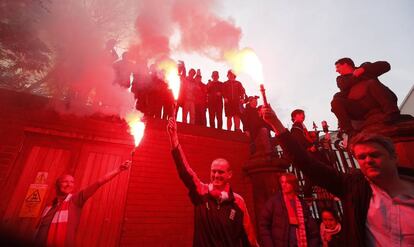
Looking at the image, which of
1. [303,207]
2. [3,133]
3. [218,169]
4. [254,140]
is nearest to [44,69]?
[3,133]

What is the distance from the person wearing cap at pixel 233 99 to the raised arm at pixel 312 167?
5321 millimetres

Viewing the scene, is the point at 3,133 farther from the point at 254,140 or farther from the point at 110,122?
the point at 254,140

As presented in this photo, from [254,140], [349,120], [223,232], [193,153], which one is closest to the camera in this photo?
[223,232]

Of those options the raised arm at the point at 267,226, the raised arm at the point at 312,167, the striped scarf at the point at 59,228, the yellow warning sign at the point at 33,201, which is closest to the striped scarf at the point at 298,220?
the raised arm at the point at 267,226

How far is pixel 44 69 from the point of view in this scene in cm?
957

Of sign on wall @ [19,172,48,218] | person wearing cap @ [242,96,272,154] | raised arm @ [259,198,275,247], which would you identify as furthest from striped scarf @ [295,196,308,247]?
sign on wall @ [19,172,48,218]

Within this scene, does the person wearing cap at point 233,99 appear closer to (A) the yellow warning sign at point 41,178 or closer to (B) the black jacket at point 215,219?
(B) the black jacket at point 215,219

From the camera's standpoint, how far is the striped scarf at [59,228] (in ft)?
9.45

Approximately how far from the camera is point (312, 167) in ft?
5.53

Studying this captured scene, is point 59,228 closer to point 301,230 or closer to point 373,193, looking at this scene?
point 301,230

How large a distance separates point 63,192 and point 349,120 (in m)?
4.99

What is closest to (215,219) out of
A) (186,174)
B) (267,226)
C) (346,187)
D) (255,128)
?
(186,174)

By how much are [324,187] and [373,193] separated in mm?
304

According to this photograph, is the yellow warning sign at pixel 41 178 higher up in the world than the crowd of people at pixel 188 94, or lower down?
lower down
